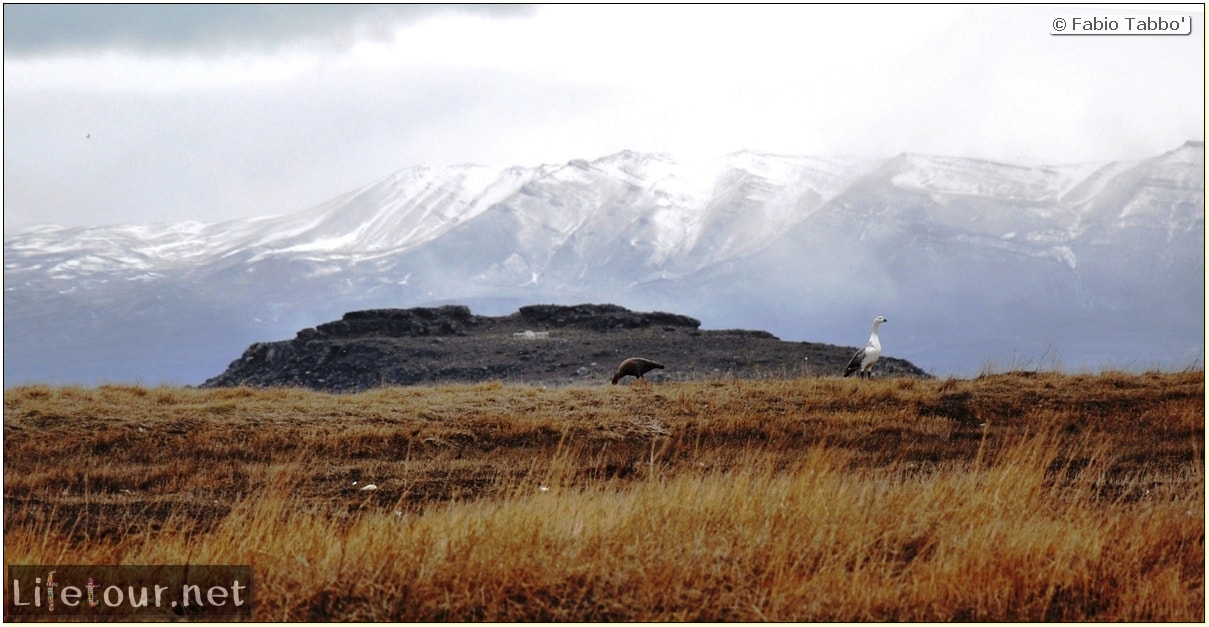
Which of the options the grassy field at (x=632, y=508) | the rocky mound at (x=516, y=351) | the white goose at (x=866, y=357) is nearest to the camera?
the grassy field at (x=632, y=508)

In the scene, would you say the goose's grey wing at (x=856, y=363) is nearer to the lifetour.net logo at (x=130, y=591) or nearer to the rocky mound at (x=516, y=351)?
the rocky mound at (x=516, y=351)

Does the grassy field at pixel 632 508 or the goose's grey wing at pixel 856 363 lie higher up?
the goose's grey wing at pixel 856 363

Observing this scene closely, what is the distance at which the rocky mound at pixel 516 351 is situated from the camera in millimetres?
20641

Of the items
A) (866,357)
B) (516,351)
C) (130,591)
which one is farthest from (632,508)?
(516,351)

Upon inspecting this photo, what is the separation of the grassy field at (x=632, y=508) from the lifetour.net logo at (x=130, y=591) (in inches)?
5.6

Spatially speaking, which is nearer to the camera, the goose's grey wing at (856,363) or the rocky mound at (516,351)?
the goose's grey wing at (856,363)

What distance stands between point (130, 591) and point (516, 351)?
1657cm

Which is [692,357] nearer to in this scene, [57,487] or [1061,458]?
[1061,458]

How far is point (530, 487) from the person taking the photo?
8.73 m

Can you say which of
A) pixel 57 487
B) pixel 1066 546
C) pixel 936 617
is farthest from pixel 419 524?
pixel 57 487

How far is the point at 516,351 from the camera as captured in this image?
22344mm

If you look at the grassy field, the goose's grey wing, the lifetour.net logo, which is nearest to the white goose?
the goose's grey wing

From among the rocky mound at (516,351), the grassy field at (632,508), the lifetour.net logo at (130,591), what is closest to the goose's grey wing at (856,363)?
the grassy field at (632,508)

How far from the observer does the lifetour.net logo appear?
5645 mm
